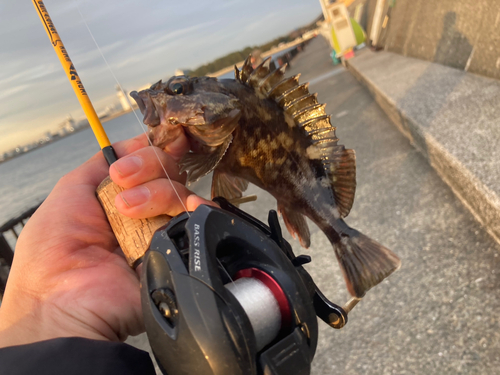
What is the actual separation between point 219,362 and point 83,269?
96 centimetres

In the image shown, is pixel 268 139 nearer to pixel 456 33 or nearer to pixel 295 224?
pixel 295 224

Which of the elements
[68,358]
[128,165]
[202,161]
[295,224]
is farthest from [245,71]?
[68,358]

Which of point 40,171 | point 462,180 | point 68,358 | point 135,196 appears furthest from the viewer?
point 40,171

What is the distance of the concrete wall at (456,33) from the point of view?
4134 mm

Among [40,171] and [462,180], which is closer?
[462,180]

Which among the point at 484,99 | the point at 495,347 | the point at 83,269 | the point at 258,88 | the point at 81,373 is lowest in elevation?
the point at 495,347

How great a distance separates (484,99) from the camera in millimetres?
3643

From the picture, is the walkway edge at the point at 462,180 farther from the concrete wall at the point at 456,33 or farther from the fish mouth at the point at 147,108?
the fish mouth at the point at 147,108

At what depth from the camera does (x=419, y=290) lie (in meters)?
2.66

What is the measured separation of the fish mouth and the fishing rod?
631 millimetres

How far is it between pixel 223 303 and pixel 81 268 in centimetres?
96

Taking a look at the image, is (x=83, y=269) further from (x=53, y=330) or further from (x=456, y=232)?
(x=456, y=232)

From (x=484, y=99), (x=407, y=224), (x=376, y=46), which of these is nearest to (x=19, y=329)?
(x=407, y=224)

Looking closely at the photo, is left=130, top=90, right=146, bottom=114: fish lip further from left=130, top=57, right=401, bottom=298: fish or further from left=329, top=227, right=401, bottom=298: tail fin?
left=329, top=227, right=401, bottom=298: tail fin
